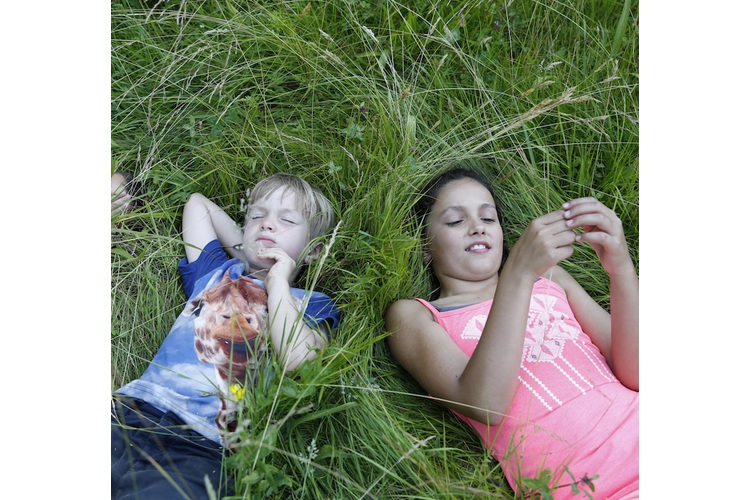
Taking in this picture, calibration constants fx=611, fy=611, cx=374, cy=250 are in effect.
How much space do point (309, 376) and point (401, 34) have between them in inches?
48.0

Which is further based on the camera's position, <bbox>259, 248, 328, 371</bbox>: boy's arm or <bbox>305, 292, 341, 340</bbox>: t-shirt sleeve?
<bbox>305, 292, 341, 340</bbox>: t-shirt sleeve

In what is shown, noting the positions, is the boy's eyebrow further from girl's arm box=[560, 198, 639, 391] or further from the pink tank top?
girl's arm box=[560, 198, 639, 391]

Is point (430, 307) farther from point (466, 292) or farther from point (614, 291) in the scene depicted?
point (614, 291)

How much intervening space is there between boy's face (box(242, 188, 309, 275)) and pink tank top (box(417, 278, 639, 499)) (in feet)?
1.74

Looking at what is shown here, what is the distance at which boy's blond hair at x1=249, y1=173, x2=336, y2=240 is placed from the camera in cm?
194

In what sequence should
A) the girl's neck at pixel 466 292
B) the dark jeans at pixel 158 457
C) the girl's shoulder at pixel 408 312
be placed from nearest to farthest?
the dark jeans at pixel 158 457, the girl's shoulder at pixel 408 312, the girl's neck at pixel 466 292

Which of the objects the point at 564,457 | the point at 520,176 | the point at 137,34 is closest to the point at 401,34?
the point at 520,176

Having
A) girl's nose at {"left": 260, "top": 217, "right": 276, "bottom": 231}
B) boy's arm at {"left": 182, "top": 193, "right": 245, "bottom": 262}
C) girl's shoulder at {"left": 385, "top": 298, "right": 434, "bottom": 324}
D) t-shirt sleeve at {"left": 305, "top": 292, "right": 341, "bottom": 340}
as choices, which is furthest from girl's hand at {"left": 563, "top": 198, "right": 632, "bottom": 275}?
boy's arm at {"left": 182, "top": 193, "right": 245, "bottom": 262}

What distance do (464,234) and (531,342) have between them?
385 millimetres

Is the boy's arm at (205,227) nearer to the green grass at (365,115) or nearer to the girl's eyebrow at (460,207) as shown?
the green grass at (365,115)

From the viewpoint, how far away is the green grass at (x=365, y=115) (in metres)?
1.93

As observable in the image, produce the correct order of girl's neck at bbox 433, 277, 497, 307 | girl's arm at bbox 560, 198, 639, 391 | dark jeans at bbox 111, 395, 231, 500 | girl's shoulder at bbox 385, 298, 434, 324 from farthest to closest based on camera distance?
girl's neck at bbox 433, 277, 497, 307
girl's shoulder at bbox 385, 298, 434, 324
girl's arm at bbox 560, 198, 639, 391
dark jeans at bbox 111, 395, 231, 500

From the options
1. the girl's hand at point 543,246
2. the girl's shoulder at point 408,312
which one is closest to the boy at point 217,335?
the girl's shoulder at point 408,312
